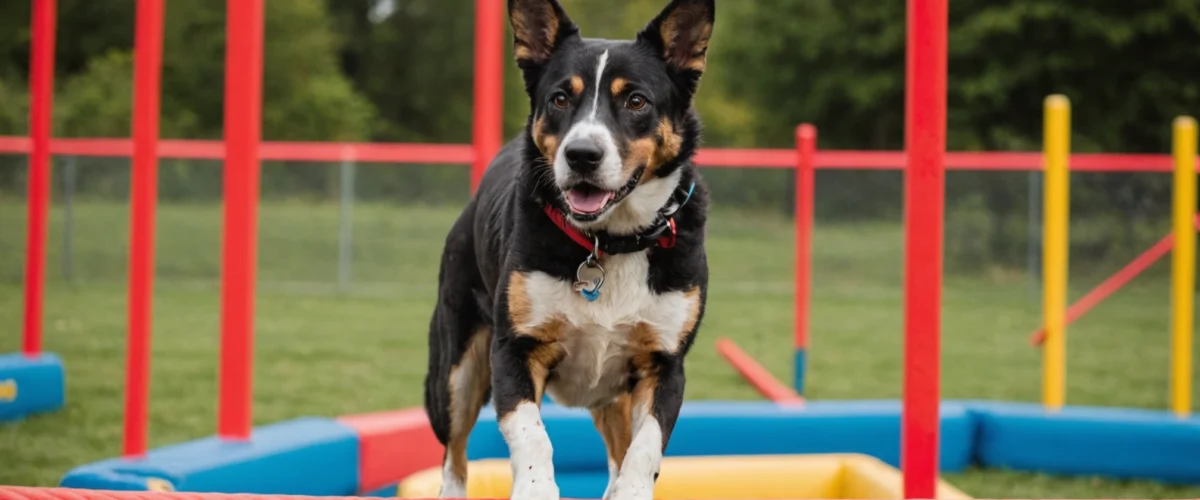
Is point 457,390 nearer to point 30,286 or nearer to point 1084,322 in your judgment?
point 30,286

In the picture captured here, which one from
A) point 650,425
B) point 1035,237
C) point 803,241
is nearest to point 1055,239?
point 803,241

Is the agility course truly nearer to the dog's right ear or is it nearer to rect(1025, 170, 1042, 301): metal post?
the dog's right ear

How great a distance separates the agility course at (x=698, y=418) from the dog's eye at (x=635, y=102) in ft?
2.76

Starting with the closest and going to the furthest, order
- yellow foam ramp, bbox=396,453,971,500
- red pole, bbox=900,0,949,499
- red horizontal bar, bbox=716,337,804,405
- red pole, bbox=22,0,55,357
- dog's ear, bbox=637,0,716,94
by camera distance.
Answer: dog's ear, bbox=637,0,716,94 < red pole, bbox=900,0,949,499 < yellow foam ramp, bbox=396,453,971,500 < red pole, bbox=22,0,55,357 < red horizontal bar, bbox=716,337,804,405

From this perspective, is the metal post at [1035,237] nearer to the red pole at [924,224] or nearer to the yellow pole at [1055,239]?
the yellow pole at [1055,239]

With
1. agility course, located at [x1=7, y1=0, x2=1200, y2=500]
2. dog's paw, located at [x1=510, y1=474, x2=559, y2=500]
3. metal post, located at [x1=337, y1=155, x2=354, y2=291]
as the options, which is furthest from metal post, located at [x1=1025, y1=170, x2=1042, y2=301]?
dog's paw, located at [x1=510, y1=474, x2=559, y2=500]

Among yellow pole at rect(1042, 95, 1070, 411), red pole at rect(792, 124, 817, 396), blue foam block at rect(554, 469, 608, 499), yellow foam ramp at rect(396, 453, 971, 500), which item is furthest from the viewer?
red pole at rect(792, 124, 817, 396)

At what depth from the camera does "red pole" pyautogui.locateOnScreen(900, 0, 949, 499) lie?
342 centimetres

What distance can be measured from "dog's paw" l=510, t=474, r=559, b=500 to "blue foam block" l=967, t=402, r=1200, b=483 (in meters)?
4.03

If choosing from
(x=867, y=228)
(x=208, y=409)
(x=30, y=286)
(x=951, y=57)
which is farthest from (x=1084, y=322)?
(x=951, y=57)

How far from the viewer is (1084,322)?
14.4 meters

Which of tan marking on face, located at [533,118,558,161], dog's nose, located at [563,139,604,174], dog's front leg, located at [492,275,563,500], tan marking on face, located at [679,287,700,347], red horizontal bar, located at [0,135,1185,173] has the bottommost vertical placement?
dog's front leg, located at [492,275,563,500]

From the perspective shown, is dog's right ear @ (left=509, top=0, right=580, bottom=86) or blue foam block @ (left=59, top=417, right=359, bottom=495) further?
blue foam block @ (left=59, top=417, right=359, bottom=495)

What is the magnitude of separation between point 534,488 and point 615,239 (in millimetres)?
685
